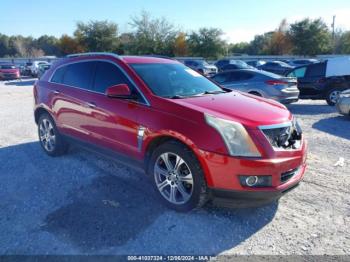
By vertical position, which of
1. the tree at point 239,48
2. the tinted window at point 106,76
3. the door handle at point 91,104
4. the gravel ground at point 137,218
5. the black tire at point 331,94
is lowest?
the gravel ground at point 137,218

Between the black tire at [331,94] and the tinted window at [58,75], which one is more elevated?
the tinted window at [58,75]

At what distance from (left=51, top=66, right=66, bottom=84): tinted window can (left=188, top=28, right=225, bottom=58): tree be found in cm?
4728

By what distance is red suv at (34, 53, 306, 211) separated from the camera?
314 cm

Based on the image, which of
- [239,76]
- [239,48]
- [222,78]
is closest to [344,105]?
[239,76]

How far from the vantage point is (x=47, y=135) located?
5.64m

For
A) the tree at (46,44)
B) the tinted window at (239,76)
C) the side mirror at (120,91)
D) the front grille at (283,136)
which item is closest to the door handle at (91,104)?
the side mirror at (120,91)

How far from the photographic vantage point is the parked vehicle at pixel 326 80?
1137 cm

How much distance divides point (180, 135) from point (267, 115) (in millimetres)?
1042

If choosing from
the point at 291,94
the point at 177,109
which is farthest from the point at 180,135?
the point at 291,94

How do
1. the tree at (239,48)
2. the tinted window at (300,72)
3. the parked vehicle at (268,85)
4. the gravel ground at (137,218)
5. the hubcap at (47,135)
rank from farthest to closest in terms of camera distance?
the tree at (239,48) → the tinted window at (300,72) → the parked vehicle at (268,85) → the hubcap at (47,135) → the gravel ground at (137,218)

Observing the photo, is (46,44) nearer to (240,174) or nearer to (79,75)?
(79,75)

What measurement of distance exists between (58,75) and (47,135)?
1.12 m

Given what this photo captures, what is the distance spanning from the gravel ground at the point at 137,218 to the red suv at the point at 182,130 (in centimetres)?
34

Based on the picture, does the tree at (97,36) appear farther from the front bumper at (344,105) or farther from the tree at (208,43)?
the front bumper at (344,105)
